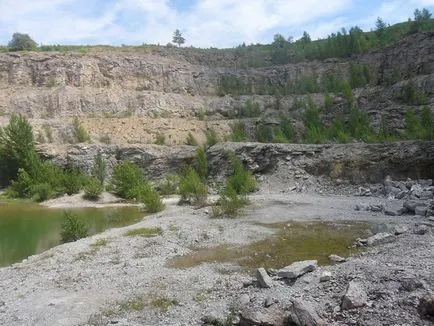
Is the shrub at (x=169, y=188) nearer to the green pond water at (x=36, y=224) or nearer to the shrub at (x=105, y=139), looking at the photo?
the green pond water at (x=36, y=224)

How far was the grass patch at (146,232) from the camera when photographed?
22938mm

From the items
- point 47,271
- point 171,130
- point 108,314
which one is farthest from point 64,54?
point 108,314

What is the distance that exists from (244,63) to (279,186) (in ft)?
153

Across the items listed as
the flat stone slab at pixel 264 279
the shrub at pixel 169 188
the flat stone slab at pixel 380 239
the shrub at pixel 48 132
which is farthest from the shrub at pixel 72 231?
the shrub at pixel 48 132

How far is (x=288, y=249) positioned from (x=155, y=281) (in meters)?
6.18

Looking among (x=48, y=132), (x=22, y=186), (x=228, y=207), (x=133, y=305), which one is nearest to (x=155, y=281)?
(x=133, y=305)

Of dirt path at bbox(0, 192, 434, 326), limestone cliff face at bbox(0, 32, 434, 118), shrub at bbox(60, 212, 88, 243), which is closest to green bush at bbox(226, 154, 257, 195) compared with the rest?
dirt path at bbox(0, 192, 434, 326)

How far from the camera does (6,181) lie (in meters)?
51.8

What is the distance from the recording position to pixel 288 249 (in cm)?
1841

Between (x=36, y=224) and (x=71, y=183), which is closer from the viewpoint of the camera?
(x=36, y=224)

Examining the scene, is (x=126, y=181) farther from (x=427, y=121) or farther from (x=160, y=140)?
(x=427, y=121)

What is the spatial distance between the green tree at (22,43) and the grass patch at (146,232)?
70499mm

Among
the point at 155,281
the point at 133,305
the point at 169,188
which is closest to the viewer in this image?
the point at 133,305

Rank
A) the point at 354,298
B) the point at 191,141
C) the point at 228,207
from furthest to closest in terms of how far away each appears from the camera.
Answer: the point at 191,141, the point at 228,207, the point at 354,298
